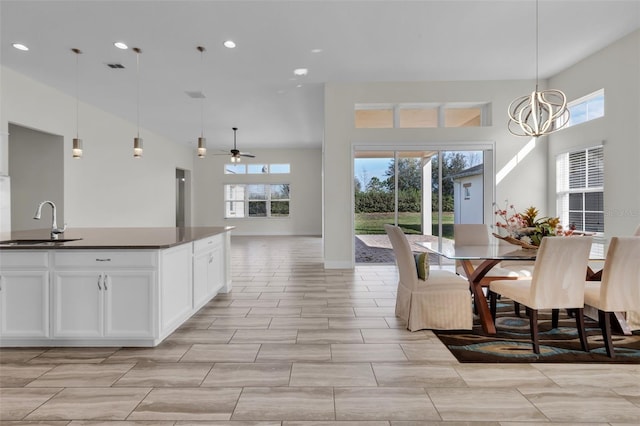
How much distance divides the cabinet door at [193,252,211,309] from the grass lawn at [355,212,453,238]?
132 inches

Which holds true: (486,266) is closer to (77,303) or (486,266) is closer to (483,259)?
(483,259)

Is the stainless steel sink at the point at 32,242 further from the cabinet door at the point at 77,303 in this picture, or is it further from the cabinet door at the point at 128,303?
the cabinet door at the point at 128,303

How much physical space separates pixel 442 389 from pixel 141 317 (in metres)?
2.25

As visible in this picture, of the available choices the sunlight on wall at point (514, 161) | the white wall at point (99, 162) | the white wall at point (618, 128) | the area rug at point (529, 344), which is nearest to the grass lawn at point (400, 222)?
the sunlight on wall at point (514, 161)

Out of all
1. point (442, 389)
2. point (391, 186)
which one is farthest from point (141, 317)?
point (391, 186)

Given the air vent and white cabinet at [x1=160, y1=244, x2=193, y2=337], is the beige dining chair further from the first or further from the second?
the air vent

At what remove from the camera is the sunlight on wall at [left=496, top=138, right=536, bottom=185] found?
6293 mm

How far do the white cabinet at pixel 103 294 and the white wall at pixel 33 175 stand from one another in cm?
480

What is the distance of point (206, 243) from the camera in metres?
3.85

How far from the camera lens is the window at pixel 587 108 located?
5.15 meters

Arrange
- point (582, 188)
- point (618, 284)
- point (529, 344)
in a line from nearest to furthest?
point (618, 284) < point (529, 344) < point (582, 188)

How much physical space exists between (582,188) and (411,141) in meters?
2.77

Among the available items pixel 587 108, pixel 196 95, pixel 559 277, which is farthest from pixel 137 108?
pixel 587 108

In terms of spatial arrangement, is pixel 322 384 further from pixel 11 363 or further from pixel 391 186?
pixel 391 186
